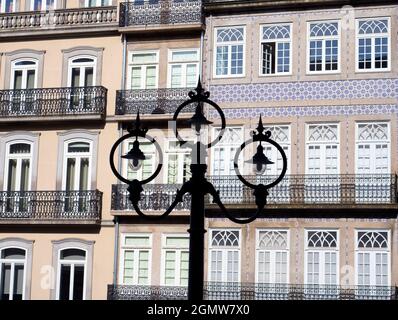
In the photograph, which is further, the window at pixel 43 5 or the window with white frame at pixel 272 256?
the window at pixel 43 5

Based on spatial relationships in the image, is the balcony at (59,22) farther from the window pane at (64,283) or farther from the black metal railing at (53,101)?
the window pane at (64,283)

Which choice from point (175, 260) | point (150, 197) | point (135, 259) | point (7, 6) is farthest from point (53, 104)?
point (175, 260)

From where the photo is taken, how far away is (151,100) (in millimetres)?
26828

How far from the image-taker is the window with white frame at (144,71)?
27312mm

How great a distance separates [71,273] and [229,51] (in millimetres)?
7850

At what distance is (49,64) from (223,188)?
22.4ft

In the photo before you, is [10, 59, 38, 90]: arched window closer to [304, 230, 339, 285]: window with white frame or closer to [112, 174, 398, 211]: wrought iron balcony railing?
[112, 174, 398, 211]: wrought iron balcony railing

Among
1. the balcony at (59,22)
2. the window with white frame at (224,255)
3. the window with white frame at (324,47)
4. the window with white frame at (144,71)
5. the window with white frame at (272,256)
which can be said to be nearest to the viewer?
the window with white frame at (272,256)

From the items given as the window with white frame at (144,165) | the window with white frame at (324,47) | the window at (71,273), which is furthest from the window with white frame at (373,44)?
the window at (71,273)

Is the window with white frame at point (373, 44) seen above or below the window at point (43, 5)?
below

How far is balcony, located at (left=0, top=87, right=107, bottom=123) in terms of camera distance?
27062 mm

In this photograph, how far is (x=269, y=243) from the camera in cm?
2531

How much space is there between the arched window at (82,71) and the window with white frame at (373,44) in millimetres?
7939
